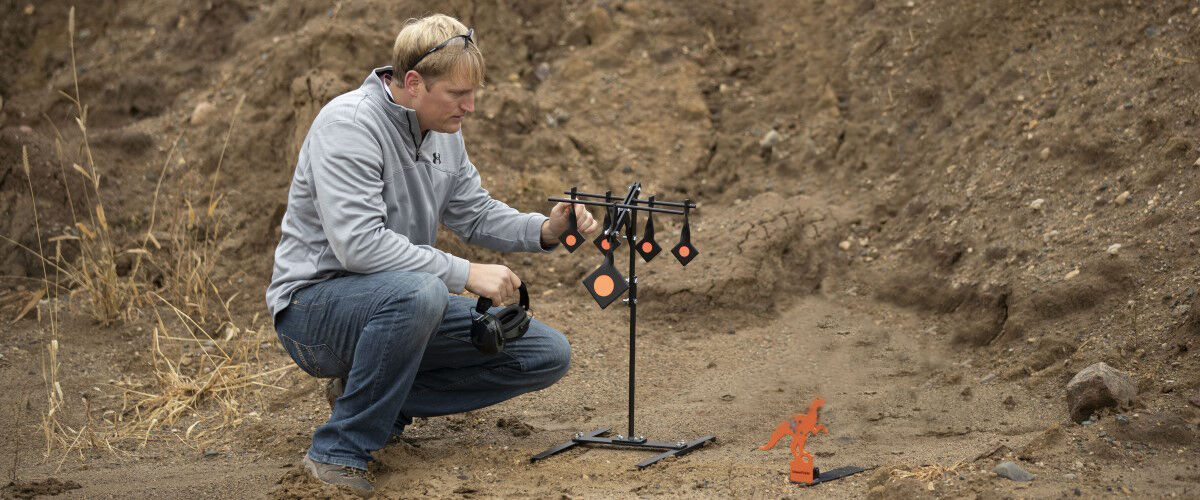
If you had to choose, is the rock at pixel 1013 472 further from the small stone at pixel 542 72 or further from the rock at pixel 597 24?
the rock at pixel 597 24

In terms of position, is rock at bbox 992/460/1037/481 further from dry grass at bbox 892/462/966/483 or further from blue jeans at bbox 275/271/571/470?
blue jeans at bbox 275/271/571/470

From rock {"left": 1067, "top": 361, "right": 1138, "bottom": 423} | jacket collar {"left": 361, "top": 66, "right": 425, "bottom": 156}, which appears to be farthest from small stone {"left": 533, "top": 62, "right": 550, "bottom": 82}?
rock {"left": 1067, "top": 361, "right": 1138, "bottom": 423}

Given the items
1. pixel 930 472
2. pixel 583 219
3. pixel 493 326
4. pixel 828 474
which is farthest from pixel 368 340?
pixel 930 472

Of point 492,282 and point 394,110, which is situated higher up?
point 394,110

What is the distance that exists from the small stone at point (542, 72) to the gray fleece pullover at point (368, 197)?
307 centimetres

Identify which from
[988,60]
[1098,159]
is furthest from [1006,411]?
[988,60]

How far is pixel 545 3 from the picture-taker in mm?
7340

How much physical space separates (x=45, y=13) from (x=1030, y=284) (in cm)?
704

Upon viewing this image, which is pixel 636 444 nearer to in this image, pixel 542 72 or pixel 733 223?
pixel 733 223

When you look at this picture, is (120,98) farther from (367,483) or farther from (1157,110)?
(1157,110)

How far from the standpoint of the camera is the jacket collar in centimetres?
362

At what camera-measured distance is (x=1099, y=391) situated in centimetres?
362

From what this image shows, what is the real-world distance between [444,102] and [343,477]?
1.19 meters

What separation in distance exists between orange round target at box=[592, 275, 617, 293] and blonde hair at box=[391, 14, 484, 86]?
2.45ft
